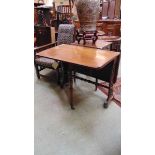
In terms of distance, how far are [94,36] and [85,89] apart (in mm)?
840

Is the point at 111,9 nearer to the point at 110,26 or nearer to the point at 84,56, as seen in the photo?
the point at 110,26

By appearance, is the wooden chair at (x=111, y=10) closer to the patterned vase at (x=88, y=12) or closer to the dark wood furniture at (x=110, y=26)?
the dark wood furniture at (x=110, y=26)

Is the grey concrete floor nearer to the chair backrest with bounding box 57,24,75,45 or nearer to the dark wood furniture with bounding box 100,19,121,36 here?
the chair backrest with bounding box 57,24,75,45

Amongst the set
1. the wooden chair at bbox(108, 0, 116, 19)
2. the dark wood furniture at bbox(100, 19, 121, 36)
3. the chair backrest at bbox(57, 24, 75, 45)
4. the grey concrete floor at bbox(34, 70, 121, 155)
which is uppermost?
the wooden chair at bbox(108, 0, 116, 19)

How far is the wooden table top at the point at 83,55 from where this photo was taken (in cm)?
203

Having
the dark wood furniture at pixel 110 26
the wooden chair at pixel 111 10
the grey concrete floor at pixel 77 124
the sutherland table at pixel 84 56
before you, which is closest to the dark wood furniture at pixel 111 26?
the dark wood furniture at pixel 110 26

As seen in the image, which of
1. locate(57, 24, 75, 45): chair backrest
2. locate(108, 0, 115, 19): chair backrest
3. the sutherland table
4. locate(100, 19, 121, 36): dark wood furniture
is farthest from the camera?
locate(108, 0, 115, 19): chair backrest

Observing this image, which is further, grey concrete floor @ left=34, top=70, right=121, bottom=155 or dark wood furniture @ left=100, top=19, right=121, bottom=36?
dark wood furniture @ left=100, top=19, right=121, bottom=36

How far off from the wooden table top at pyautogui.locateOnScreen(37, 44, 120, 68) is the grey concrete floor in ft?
2.33

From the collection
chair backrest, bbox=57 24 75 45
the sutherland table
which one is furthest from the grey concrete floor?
chair backrest, bbox=57 24 75 45

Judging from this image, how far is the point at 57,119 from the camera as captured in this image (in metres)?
2.33

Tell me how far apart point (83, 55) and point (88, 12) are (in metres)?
0.66

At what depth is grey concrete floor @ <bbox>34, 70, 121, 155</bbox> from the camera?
73.6 inches
